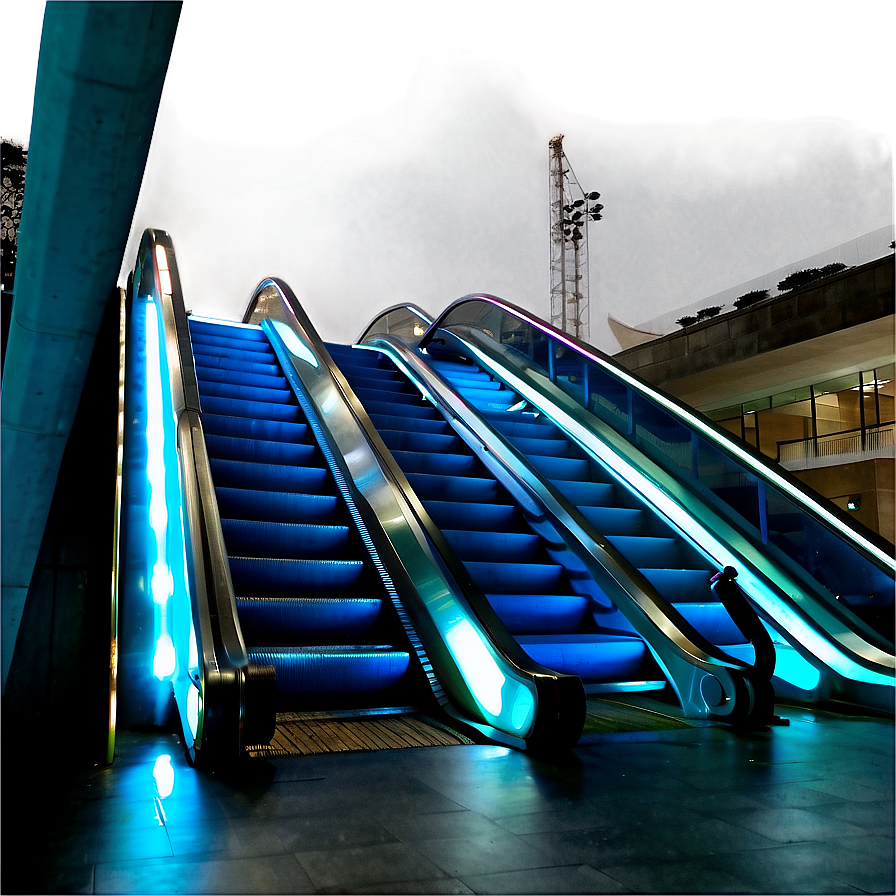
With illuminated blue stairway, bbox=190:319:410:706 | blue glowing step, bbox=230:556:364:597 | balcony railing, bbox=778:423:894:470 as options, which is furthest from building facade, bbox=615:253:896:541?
blue glowing step, bbox=230:556:364:597

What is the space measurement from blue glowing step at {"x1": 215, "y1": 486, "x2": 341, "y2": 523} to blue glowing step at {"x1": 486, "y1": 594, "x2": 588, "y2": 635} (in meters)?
1.63

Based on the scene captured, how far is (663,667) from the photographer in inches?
206

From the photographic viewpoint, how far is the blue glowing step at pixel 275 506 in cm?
631

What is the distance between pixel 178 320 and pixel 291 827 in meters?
6.03

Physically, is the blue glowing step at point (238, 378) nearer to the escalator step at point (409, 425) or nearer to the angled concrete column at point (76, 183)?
the escalator step at point (409, 425)

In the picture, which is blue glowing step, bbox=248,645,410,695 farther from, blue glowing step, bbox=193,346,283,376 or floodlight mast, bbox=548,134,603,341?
floodlight mast, bbox=548,134,603,341

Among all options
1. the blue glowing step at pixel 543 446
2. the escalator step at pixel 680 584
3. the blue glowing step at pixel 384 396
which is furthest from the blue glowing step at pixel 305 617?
the blue glowing step at pixel 384 396

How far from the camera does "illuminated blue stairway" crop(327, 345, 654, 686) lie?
217 inches

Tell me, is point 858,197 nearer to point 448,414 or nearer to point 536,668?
point 448,414

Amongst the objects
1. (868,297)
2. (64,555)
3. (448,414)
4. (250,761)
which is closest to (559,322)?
(868,297)

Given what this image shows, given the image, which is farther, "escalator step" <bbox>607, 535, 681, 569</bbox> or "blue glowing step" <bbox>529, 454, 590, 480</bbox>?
"blue glowing step" <bbox>529, 454, 590, 480</bbox>

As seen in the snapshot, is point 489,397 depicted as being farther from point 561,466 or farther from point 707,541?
point 707,541

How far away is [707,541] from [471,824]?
4.61 m

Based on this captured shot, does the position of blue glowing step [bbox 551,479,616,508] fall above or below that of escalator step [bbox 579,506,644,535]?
above
